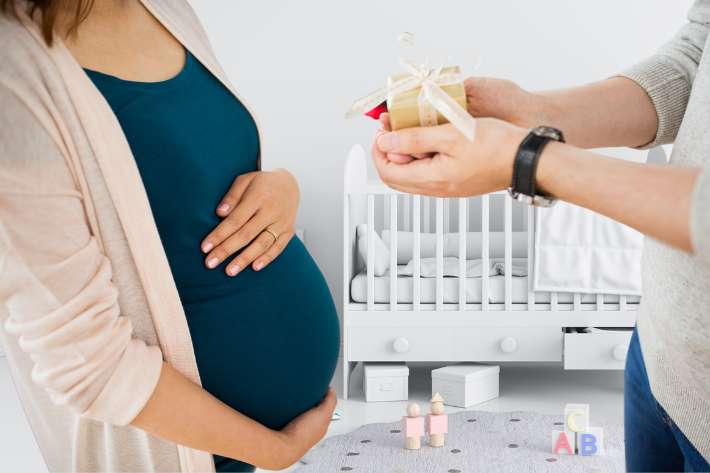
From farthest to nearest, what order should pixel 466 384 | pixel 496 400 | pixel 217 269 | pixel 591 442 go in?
pixel 496 400
pixel 466 384
pixel 591 442
pixel 217 269

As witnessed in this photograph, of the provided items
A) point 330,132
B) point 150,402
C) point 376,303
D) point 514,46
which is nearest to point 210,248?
point 150,402

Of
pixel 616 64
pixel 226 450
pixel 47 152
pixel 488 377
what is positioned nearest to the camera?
pixel 47 152

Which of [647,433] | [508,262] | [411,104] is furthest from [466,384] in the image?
[411,104]

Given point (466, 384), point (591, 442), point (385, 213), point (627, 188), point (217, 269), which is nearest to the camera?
point (627, 188)

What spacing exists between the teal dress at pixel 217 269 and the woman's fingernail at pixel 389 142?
0.22 m

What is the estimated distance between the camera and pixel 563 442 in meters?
1.65

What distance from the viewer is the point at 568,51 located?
9.01 feet

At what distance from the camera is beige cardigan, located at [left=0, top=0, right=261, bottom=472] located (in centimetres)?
46

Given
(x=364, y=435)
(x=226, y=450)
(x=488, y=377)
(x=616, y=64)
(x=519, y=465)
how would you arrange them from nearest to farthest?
(x=226, y=450), (x=519, y=465), (x=364, y=435), (x=488, y=377), (x=616, y=64)

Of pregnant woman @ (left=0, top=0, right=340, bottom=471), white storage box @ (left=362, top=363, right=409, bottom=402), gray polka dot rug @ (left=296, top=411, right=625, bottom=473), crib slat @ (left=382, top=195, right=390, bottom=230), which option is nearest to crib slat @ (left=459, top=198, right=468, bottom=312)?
white storage box @ (left=362, top=363, right=409, bottom=402)

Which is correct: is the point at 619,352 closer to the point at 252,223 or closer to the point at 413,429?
the point at 413,429

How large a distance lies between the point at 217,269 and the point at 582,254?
182 cm

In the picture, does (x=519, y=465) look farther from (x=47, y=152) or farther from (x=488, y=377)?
(x=47, y=152)

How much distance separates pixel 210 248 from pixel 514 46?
2574 millimetres
